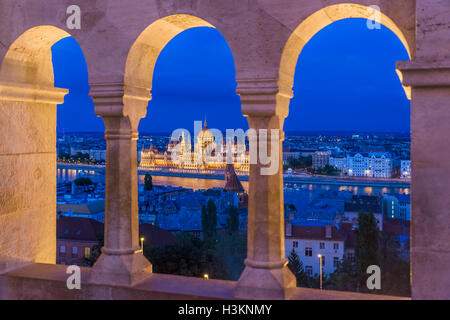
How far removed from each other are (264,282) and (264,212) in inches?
20.8

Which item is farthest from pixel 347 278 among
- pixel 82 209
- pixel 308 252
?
pixel 82 209

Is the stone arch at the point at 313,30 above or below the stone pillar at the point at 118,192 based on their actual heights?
above

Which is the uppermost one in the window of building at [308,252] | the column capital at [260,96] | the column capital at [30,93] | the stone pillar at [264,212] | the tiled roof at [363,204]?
the column capital at [30,93]

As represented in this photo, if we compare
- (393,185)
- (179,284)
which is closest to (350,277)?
(179,284)

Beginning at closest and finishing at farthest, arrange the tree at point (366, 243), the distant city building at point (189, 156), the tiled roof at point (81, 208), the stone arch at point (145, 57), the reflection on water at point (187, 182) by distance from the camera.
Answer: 1. the stone arch at point (145, 57)
2. the tree at point (366, 243)
3. the tiled roof at point (81, 208)
4. the reflection on water at point (187, 182)
5. the distant city building at point (189, 156)

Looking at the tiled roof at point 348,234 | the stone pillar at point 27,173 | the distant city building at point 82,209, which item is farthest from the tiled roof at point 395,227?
the stone pillar at point 27,173

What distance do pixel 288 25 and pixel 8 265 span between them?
3376mm

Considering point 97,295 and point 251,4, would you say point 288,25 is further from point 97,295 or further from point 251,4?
point 97,295

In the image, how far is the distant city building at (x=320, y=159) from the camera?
3482 inches

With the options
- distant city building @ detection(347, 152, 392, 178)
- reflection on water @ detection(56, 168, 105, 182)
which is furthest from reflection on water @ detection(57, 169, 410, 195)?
distant city building @ detection(347, 152, 392, 178)

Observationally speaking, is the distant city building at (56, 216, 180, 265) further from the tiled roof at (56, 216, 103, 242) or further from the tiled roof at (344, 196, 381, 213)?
Answer: the tiled roof at (344, 196, 381, 213)

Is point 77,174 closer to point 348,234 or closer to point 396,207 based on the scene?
point 396,207

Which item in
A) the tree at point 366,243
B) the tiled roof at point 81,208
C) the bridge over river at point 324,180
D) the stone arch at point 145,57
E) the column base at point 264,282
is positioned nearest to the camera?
the column base at point 264,282

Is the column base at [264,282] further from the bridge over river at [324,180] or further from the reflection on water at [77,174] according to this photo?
the reflection on water at [77,174]
